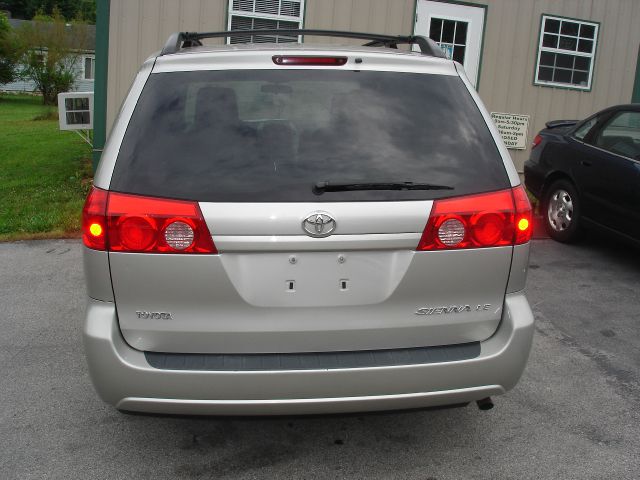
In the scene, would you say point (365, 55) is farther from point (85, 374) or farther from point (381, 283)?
point (85, 374)

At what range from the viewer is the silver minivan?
2455 millimetres

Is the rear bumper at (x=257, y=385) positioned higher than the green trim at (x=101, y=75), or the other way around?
the green trim at (x=101, y=75)

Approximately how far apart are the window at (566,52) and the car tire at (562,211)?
3.87 metres

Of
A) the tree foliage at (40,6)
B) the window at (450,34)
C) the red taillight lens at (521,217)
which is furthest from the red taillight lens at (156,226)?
the tree foliage at (40,6)

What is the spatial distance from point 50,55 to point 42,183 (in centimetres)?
2782

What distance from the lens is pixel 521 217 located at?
267cm

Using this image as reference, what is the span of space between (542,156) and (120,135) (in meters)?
5.98

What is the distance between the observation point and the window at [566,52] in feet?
34.5

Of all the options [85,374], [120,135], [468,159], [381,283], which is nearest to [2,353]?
[85,374]

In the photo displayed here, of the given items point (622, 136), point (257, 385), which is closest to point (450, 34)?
point (622, 136)

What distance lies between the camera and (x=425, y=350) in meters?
2.62

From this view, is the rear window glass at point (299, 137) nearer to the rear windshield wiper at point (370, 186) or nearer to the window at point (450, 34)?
the rear windshield wiper at point (370, 186)

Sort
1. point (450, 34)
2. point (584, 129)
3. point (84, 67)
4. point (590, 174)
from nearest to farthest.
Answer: point (590, 174) < point (584, 129) < point (450, 34) < point (84, 67)

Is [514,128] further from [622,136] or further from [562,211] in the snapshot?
[622,136]
